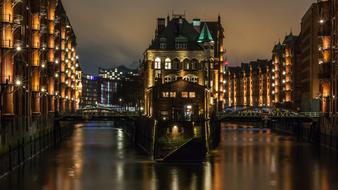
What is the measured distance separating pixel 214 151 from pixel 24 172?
38633mm

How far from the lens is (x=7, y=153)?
6788cm

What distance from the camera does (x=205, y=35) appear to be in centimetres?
15400

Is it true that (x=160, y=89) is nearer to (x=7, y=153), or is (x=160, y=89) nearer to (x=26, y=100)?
(x=26, y=100)

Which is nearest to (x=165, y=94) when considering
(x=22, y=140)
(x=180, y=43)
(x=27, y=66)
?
(x=27, y=66)

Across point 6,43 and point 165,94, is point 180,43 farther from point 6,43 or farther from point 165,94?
point 6,43

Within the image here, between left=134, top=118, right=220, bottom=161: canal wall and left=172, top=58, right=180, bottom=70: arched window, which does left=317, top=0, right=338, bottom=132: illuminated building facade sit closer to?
left=134, top=118, right=220, bottom=161: canal wall

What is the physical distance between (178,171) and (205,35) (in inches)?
3349

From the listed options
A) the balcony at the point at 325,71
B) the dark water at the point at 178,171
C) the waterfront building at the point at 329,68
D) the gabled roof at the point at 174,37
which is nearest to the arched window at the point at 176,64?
the gabled roof at the point at 174,37

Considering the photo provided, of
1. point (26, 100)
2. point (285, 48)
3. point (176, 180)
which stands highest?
point (285, 48)

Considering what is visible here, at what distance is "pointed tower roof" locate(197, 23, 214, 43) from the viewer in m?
152

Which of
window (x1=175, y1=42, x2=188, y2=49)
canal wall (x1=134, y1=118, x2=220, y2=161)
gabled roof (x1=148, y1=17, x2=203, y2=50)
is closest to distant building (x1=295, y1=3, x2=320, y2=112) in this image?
gabled roof (x1=148, y1=17, x2=203, y2=50)

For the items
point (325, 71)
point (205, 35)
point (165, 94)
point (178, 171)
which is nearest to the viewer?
point (178, 171)

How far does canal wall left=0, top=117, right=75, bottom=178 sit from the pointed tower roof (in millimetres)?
47712

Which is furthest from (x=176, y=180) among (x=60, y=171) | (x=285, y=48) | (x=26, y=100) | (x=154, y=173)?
(x=285, y=48)
